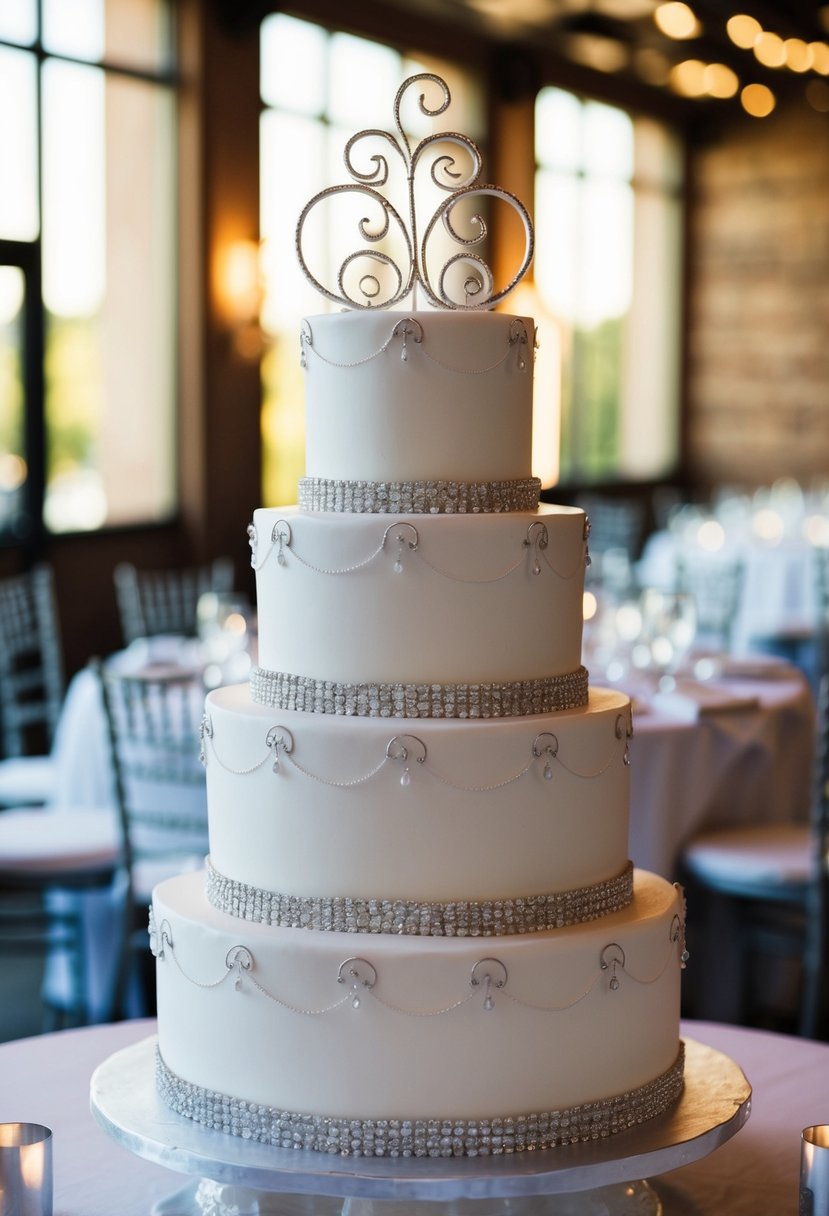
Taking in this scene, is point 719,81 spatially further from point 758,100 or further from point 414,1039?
point 414,1039

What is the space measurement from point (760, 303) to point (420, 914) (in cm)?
1231

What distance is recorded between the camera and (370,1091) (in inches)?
67.2

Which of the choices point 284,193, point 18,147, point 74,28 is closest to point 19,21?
point 74,28

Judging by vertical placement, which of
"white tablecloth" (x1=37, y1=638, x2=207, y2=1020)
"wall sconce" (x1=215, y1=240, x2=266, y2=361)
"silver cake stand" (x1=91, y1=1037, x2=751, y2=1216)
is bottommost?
"white tablecloth" (x1=37, y1=638, x2=207, y2=1020)

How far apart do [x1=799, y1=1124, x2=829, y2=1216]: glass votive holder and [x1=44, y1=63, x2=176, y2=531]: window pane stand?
669cm

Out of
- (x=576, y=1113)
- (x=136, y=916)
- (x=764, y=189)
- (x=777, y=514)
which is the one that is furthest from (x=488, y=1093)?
(x=764, y=189)

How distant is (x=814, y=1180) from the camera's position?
5.16ft

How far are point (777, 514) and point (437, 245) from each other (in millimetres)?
3272

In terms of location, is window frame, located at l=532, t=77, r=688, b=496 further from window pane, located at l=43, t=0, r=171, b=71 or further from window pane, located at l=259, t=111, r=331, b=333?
window pane, located at l=43, t=0, r=171, b=71

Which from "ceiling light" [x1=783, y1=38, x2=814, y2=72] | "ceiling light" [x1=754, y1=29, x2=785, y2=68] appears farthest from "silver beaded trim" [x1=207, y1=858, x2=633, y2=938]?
"ceiling light" [x1=783, y1=38, x2=814, y2=72]

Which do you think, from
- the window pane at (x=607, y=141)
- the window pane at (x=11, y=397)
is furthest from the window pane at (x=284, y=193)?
the window pane at (x=607, y=141)

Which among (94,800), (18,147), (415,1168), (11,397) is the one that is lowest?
(94,800)

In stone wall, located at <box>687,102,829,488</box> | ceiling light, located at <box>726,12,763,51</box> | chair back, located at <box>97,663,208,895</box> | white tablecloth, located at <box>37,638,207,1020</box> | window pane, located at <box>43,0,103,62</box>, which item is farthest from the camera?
stone wall, located at <box>687,102,829,488</box>

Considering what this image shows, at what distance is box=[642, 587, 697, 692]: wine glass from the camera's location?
14.7 ft
